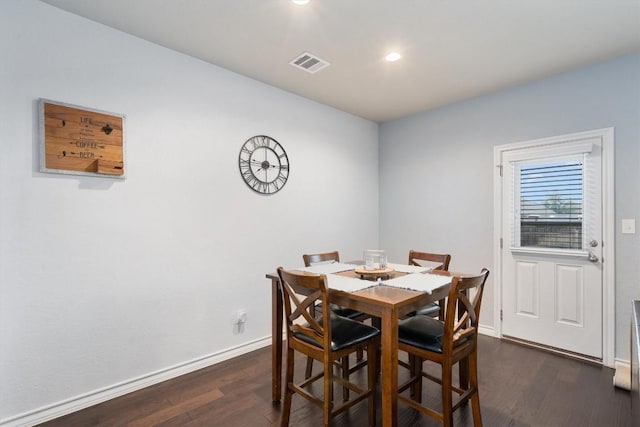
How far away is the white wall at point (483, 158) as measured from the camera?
258 centimetres

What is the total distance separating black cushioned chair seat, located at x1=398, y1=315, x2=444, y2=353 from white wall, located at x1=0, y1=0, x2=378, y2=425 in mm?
1626

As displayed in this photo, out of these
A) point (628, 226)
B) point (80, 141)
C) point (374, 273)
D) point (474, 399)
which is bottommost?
point (474, 399)

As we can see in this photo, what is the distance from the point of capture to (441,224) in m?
3.75

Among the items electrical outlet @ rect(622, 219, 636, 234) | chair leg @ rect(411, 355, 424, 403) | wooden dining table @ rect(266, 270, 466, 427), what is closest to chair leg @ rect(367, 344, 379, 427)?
wooden dining table @ rect(266, 270, 466, 427)

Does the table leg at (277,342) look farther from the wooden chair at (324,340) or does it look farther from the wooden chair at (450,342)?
the wooden chair at (450,342)

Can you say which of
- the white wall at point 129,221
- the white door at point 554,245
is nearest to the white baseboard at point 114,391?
the white wall at point 129,221

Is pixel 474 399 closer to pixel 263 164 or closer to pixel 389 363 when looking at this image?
pixel 389 363

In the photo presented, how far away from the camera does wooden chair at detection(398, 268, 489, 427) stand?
5.18ft

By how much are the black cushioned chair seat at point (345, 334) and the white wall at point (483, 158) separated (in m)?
2.13

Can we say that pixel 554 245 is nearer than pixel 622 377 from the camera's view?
No

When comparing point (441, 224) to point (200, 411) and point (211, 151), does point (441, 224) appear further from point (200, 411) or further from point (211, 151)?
point (200, 411)

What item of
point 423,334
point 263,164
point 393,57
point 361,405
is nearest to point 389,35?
point 393,57

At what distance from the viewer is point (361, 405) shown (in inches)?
82.4

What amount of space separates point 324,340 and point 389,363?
0.34m
